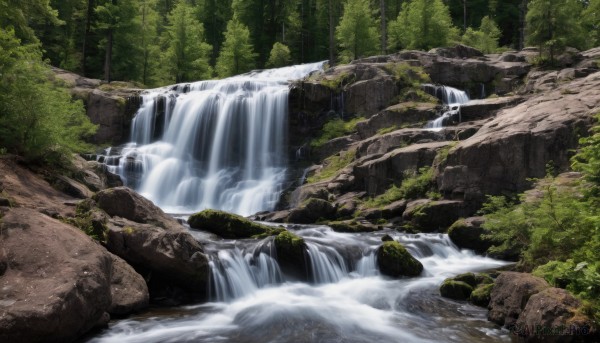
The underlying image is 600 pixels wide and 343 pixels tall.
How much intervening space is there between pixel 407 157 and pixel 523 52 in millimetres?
18857

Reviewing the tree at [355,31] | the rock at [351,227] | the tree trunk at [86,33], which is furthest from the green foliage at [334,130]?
the tree trunk at [86,33]

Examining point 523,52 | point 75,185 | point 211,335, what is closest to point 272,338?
point 211,335

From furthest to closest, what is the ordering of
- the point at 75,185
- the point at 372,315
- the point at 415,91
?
the point at 415,91, the point at 75,185, the point at 372,315

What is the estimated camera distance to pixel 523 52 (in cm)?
3391

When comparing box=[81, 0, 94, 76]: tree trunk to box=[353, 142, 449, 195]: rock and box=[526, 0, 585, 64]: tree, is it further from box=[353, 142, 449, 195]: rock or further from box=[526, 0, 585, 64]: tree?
box=[526, 0, 585, 64]: tree

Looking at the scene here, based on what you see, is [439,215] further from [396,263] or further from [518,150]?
[396,263]

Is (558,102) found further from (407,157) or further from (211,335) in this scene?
(211,335)

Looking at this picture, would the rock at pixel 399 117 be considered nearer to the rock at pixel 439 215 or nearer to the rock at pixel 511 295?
the rock at pixel 439 215

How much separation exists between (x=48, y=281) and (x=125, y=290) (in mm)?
2252

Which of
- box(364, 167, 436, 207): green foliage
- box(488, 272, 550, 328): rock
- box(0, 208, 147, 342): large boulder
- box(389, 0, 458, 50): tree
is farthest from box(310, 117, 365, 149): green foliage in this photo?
box(0, 208, 147, 342): large boulder

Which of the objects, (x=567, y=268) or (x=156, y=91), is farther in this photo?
(x=156, y=91)

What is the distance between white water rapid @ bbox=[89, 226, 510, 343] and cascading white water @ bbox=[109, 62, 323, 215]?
37.6ft

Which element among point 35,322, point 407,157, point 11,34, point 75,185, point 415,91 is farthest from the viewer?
point 415,91

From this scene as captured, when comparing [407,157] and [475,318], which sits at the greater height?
[407,157]
